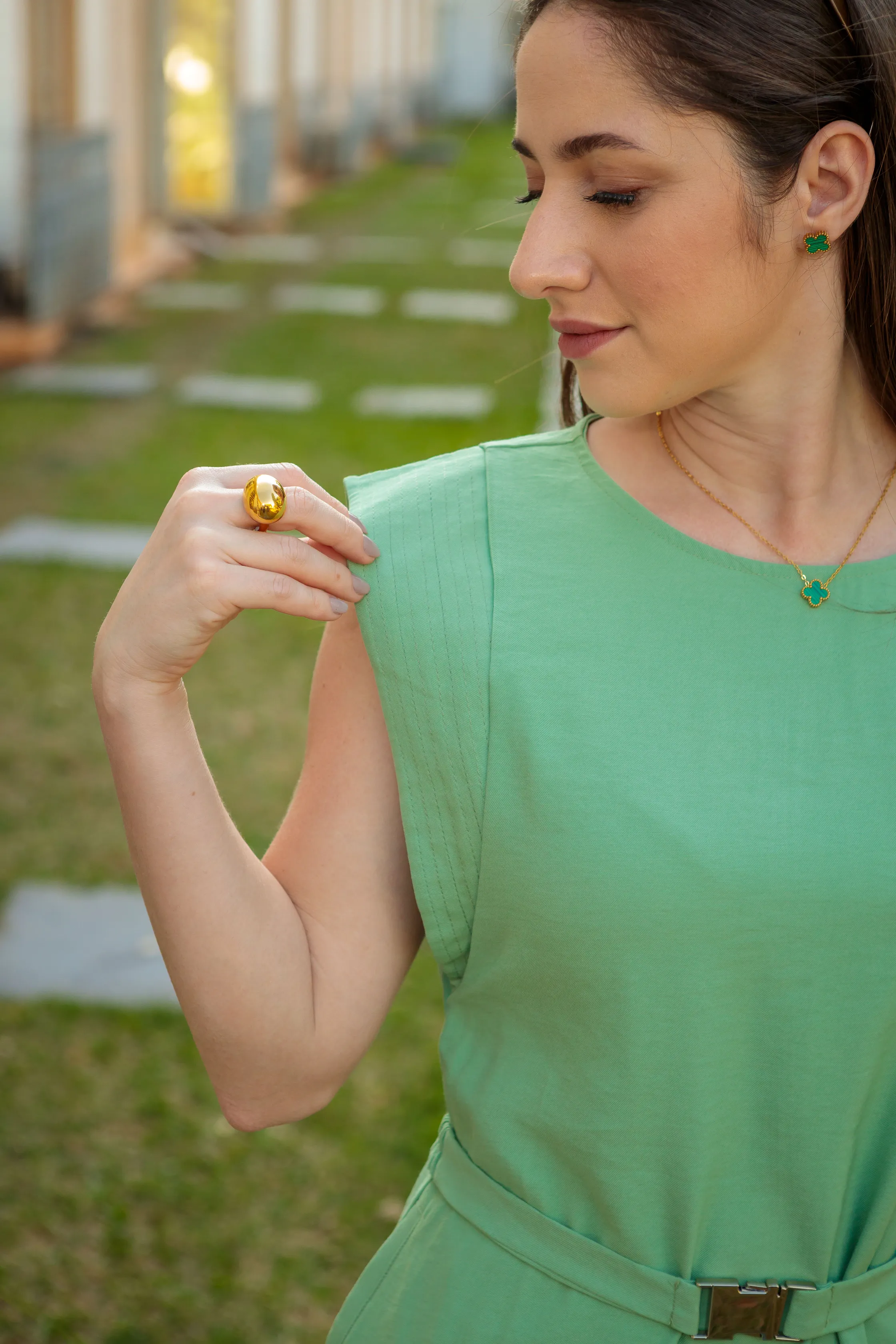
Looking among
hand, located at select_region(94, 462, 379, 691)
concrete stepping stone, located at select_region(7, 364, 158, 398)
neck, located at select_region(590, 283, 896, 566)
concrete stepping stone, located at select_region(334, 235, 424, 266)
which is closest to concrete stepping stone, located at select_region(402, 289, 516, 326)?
concrete stepping stone, located at select_region(334, 235, 424, 266)

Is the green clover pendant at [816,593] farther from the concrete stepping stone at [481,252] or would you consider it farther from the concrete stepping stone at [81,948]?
the concrete stepping stone at [481,252]

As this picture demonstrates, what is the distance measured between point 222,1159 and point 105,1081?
0.99 ft

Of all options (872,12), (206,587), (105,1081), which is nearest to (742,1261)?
(206,587)

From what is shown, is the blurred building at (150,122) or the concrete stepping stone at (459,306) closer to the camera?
the blurred building at (150,122)

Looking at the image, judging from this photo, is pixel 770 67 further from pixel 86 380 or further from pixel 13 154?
pixel 13 154

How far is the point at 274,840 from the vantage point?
1.28 m

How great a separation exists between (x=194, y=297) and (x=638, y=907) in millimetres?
9869

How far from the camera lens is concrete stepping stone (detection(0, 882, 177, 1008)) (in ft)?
9.84

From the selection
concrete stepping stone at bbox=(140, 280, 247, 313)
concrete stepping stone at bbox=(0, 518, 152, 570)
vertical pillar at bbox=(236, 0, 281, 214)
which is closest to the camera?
concrete stepping stone at bbox=(0, 518, 152, 570)

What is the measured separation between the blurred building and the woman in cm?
30

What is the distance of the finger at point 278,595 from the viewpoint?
108 cm

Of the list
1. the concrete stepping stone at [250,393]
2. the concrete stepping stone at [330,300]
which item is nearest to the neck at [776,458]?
the concrete stepping stone at [250,393]

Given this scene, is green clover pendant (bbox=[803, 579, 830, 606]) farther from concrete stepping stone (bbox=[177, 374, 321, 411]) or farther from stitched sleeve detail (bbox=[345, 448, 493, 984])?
concrete stepping stone (bbox=[177, 374, 321, 411])

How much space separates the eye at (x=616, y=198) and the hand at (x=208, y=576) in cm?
31
